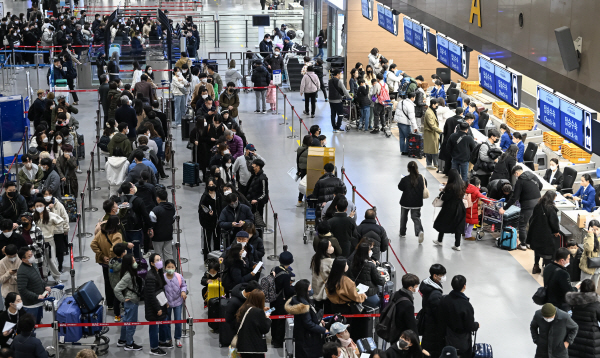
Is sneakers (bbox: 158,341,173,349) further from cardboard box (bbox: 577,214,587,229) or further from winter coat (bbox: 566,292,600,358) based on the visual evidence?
cardboard box (bbox: 577,214,587,229)

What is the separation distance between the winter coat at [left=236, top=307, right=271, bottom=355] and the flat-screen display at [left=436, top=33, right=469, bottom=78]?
829 centimetres

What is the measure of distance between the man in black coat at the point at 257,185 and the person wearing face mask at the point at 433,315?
4.87m

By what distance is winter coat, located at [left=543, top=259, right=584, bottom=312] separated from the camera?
953 cm

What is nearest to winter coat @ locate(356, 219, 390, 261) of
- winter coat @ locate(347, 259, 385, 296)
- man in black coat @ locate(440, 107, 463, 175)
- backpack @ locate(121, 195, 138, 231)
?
winter coat @ locate(347, 259, 385, 296)

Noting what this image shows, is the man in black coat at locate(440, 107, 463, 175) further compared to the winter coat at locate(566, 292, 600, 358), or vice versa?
the man in black coat at locate(440, 107, 463, 175)

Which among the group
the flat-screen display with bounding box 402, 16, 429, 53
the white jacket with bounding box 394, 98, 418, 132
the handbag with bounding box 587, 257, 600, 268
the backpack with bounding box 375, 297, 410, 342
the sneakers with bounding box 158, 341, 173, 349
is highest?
the flat-screen display with bounding box 402, 16, 429, 53

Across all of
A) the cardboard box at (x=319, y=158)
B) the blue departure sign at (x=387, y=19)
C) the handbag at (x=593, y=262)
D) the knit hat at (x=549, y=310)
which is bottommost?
the handbag at (x=593, y=262)

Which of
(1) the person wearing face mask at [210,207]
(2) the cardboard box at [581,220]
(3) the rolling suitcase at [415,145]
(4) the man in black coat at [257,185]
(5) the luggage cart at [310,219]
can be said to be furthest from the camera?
(3) the rolling suitcase at [415,145]

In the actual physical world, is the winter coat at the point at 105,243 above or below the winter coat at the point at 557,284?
above

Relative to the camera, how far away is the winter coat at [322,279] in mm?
9602

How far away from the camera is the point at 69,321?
9.62m

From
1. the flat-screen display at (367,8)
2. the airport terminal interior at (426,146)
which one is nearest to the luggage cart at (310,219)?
the airport terminal interior at (426,146)

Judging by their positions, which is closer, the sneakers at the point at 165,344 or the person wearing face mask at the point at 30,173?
the sneakers at the point at 165,344

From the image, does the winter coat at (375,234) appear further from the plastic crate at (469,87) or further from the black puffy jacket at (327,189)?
the plastic crate at (469,87)
